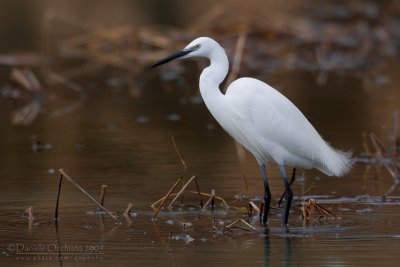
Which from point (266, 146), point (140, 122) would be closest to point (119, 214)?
point (266, 146)

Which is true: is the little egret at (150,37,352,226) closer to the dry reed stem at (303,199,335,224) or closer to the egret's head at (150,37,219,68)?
the egret's head at (150,37,219,68)

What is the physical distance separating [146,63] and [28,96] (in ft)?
12.2

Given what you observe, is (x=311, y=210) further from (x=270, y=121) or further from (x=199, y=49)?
(x=199, y=49)

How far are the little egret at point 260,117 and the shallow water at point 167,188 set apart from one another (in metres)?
0.40

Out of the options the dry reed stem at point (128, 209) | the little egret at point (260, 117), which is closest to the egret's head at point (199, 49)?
the little egret at point (260, 117)

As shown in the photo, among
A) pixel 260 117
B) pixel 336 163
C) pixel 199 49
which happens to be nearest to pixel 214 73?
pixel 199 49

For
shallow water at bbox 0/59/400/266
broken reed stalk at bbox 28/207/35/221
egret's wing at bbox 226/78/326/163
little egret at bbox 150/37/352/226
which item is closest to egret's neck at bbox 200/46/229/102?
little egret at bbox 150/37/352/226

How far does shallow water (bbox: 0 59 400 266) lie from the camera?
5711 millimetres

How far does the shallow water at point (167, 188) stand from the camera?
5711mm

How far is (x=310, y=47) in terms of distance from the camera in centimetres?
1725

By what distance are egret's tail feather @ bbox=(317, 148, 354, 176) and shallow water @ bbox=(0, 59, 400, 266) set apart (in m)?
0.26

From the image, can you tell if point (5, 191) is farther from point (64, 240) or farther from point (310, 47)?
point (310, 47)

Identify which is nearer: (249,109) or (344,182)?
(249,109)

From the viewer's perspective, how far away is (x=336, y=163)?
7.11 m
